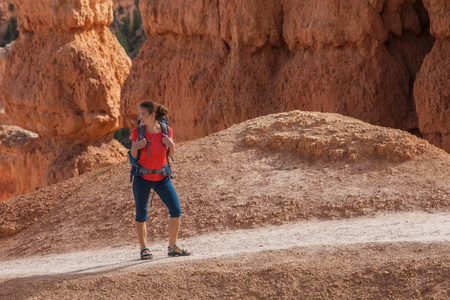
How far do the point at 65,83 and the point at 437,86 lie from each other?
11.5m

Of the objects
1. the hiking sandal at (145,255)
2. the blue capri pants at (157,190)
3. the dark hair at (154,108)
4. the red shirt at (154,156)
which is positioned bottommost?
the hiking sandal at (145,255)

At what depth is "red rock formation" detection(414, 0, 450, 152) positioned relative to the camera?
36.6 ft

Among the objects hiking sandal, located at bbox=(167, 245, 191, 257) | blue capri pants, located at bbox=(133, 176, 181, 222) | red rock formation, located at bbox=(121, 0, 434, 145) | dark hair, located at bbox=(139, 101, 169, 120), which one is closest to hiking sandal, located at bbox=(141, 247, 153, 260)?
hiking sandal, located at bbox=(167, 245, 191, 257)

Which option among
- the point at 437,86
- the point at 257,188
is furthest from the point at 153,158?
the point at 437,86

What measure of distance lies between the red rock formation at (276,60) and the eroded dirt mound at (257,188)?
8.41ft

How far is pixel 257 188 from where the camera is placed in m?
8.55

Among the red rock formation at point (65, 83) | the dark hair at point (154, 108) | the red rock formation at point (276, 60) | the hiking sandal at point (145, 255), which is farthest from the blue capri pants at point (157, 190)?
the red rock formation at point (65, 83)

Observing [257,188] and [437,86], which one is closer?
[257,188]

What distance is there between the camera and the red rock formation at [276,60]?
1220 cm

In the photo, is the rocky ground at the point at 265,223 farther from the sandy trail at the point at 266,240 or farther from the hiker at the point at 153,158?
the hiker at the point at 153,158

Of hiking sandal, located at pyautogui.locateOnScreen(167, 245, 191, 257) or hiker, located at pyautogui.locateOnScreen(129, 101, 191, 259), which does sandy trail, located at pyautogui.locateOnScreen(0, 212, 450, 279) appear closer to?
hiking sandal, located at pyautogui.locateOnScreen(167, 245, 191, 257)

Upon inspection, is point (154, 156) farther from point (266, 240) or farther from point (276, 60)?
point (276, 60)

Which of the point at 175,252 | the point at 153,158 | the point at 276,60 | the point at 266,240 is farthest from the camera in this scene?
the point at 276,60

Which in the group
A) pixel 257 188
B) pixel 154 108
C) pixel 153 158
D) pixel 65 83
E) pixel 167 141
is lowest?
pixel 65 83
